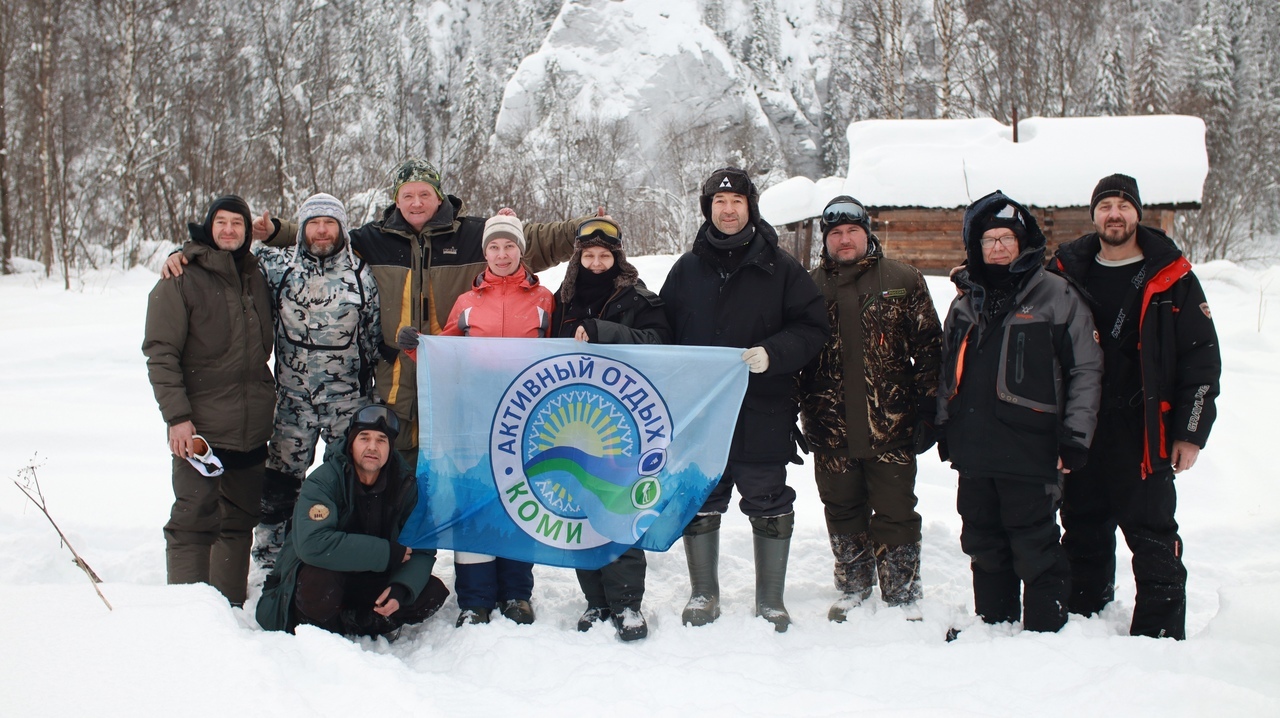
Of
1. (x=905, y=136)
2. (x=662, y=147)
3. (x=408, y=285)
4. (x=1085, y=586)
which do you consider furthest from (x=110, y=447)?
(x=662, y=147)

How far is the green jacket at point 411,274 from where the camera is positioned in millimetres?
3596

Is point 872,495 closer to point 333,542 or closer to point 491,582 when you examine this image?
point 491,582

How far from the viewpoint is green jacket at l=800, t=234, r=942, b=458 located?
3359 millimetres

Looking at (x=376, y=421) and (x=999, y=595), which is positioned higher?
(x=376, y=421)

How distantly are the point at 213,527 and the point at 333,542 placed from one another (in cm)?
74

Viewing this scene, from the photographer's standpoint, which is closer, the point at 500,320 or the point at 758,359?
the point at 758,359

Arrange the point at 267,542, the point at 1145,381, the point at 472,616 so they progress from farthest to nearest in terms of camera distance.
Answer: the point at 267,542, the point at 472,616, the point at 1145,381

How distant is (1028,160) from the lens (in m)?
12.5

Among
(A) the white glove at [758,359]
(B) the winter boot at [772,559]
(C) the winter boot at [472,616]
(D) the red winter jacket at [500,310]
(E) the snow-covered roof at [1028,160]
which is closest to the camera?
(A) the white glove at [758,359]

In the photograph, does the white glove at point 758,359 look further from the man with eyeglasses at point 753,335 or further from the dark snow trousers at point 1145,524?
the dark snow trousers at point 1145,524

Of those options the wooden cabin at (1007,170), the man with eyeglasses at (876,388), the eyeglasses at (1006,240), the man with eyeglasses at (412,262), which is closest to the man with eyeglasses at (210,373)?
the man with eyeglasses at (412,262)

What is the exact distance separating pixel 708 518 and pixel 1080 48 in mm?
25451

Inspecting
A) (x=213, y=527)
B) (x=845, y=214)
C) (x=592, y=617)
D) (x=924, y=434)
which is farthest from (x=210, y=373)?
(x=924, y=434)

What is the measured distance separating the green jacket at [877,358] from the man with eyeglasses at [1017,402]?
0.22 meters
